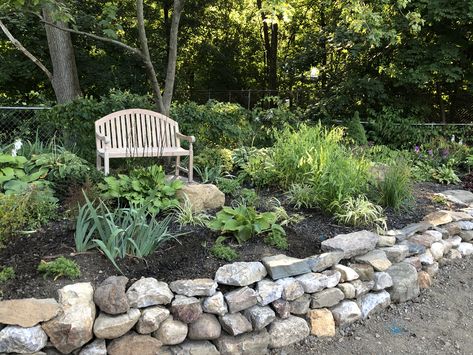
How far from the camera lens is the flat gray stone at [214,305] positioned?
9.42 ft

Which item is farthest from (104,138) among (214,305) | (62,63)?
(62,63)

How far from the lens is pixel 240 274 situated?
3.02m

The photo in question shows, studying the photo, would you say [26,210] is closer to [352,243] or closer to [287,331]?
[287,331]

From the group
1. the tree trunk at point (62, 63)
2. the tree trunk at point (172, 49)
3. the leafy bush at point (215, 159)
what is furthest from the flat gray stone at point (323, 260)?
the tree trunk at point (62, 63)

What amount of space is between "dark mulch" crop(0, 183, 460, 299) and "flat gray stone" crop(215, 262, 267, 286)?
116mm

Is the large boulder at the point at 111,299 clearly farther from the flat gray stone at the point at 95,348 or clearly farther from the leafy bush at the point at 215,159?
the leafy bush at the point at 215,159

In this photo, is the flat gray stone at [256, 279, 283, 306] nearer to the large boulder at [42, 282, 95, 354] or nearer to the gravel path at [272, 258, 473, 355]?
the gravel path at [272, 258, 473, 355]

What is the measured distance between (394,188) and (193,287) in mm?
2664

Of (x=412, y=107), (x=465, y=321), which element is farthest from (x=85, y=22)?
(x=465, y=321)

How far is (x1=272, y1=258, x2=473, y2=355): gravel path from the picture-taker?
3137mm

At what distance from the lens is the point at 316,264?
11.0ft

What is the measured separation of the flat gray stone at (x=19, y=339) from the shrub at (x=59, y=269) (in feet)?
1.42

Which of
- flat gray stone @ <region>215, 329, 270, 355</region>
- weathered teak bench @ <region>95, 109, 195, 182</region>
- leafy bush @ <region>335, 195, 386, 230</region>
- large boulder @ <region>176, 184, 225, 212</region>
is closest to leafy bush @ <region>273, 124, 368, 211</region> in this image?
leafy bush @ <region>335, 195, 386, 230</region>

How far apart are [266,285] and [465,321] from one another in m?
1.68
